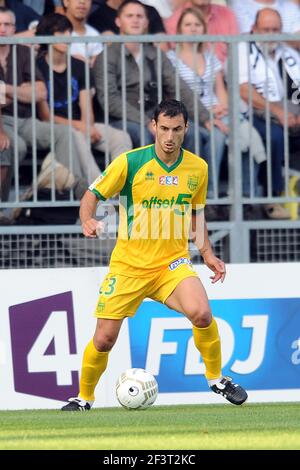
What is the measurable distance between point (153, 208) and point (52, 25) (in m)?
3.72

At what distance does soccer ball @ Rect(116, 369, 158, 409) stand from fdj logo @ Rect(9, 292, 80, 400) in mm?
1252

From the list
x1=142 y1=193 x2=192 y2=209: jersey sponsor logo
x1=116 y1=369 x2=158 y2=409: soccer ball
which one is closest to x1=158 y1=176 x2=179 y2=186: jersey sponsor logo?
x1=142 y1=193 x2=192 y2=209: jersey sponsor logo

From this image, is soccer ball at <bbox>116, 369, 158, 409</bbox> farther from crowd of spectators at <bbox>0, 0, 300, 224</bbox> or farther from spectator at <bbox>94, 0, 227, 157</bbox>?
spectator at <bbox>94, 0, 227, 157</bbox>

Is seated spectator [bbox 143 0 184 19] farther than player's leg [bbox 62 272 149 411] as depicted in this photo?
Yes

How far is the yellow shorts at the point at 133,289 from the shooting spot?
1051 cm

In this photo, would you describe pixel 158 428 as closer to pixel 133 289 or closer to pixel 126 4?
pixel 133 289

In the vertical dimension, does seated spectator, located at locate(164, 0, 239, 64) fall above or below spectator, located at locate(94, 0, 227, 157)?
above

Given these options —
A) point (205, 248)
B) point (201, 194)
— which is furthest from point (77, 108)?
point (205, 248)

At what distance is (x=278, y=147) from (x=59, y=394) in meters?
3.31

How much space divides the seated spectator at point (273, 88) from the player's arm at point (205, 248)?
2380 mm

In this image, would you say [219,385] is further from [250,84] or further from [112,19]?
[112,19]

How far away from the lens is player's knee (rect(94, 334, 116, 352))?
10438 millimetres

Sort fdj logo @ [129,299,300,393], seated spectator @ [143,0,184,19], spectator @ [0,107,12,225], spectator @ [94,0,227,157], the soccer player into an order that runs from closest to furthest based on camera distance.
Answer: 1. the soccer player
2. fdj logo @ [129,299,300,393]
3. spectator @ [0,107,12,225]
4. spectator @ [94,0,227,157]
5. seated spectator @ [143,0,184,19]
